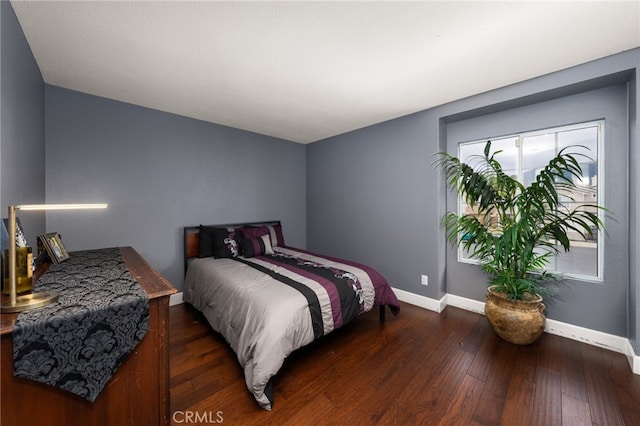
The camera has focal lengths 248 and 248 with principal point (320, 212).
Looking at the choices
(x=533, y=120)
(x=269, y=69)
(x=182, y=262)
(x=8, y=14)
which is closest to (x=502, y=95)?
(x=533, y=120)

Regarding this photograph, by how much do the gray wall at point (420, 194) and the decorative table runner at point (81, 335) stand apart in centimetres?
287

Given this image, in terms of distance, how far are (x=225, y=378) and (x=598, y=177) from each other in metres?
3.61

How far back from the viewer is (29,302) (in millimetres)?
976

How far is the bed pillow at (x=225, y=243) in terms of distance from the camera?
302cm

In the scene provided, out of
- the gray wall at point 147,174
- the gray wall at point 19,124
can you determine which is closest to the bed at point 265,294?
the gray wall at point 147,174

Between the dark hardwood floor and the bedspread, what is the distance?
21cm

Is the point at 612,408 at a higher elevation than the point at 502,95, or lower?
lower

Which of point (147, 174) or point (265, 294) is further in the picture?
point (147, 174)

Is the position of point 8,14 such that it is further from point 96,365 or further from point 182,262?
point 182,262

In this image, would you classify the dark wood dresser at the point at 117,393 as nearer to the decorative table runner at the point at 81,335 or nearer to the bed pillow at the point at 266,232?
the decorative table runner at the point at 81,335

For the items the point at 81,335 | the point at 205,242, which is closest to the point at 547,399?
the point at 81,335

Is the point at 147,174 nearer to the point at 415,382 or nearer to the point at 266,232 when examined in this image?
the point at 266,232

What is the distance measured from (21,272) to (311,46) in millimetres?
2079

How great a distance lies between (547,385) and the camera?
1.77 meters
